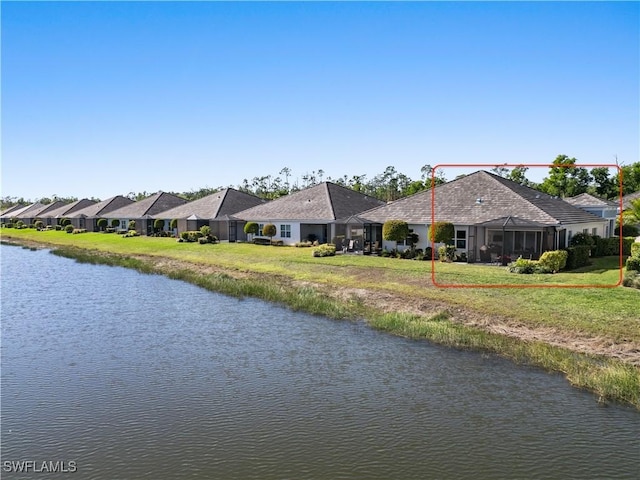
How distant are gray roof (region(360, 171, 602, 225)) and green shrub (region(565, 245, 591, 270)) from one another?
1889 millimetres

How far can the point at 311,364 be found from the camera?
49.8 feet

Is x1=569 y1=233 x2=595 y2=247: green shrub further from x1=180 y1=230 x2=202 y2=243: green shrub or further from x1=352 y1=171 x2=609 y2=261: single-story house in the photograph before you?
x1=180 y1=230 x2=202 y2=243: green shrub

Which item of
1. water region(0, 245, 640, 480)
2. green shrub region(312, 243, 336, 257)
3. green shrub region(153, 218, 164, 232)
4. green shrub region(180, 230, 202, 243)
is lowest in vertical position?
water region(0, 245, 640, 480)

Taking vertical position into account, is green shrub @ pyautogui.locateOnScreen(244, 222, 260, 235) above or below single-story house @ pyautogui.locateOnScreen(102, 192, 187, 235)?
below

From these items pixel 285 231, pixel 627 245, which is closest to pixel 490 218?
pixel 627 245

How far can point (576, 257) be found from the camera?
28.1 meters

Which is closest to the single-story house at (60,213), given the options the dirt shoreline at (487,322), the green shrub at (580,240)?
the dirt shoreline at (487,322)

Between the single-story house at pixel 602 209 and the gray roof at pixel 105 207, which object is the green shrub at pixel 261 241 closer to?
the single-story house at pixel 602 209

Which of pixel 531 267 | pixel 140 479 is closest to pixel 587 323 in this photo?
pixel 531 267

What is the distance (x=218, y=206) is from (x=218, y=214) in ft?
7.45

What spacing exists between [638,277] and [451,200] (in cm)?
1527

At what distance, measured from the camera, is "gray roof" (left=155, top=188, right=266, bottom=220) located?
2178 inches

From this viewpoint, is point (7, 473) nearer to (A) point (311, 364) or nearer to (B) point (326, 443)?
(B) point (326, 443)

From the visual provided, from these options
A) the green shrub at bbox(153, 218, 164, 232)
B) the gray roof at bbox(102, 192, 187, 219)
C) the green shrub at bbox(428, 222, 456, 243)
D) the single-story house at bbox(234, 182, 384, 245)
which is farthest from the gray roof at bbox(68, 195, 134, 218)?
the green shrub at bbox(428, 222, 456, 243)
